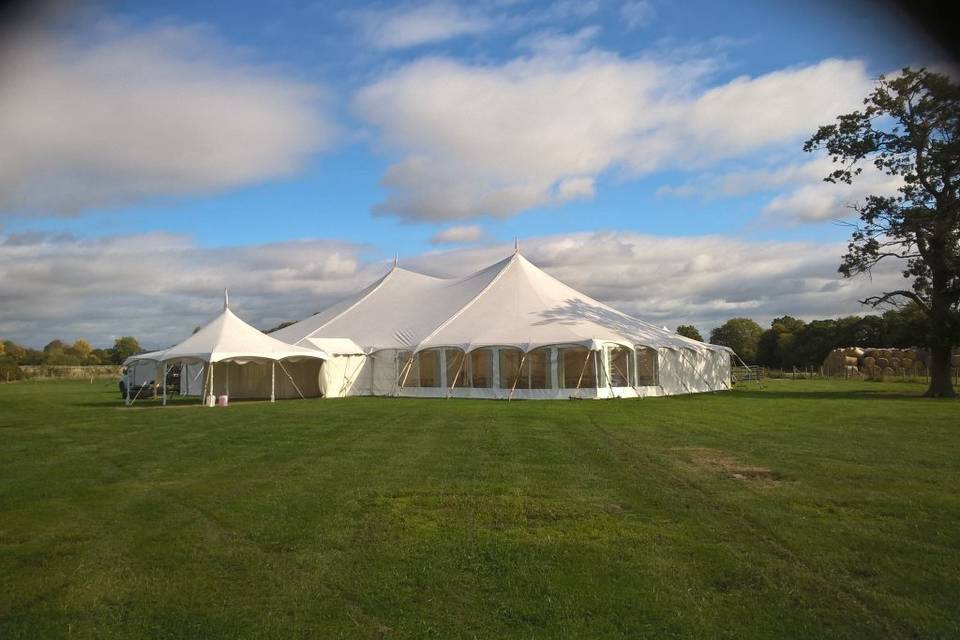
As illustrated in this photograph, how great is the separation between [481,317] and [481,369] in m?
2.14

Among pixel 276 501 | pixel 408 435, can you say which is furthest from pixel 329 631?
pixel 408 435

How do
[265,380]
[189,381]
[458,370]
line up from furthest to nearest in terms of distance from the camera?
[189,381] → [265,380] → [458,370]

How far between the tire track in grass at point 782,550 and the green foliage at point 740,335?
55233 millimetres

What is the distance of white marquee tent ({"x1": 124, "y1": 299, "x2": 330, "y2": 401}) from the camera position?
19.7 m

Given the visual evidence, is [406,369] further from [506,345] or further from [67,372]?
[67,372]

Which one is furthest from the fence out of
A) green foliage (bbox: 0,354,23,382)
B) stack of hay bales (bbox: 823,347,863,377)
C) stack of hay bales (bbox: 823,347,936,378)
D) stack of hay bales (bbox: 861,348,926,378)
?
stack of hay bales (bbox: 861,348,926,378)

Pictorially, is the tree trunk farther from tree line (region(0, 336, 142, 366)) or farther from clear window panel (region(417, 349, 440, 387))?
tree line (region(0, 336, 142, 366))

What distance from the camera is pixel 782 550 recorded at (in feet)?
14.9

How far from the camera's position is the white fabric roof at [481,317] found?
2070cm

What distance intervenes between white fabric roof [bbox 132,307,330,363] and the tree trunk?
58.8ft

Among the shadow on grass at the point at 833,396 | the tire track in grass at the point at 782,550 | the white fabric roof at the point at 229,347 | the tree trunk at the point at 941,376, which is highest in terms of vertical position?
the white fabric roof at the point at 229,347

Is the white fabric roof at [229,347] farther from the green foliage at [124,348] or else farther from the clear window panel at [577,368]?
the green foliage at [124,348]

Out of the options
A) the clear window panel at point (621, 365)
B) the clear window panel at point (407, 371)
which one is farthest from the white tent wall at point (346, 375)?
the clear window panel at point (621, 365)

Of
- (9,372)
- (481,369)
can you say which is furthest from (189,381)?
(9,372)
